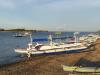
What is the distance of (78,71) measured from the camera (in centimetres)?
2672

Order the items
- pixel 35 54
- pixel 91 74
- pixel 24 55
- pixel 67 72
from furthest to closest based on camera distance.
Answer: pixel 24 55 → pixel 35 54 → pixel 67 72 → pixel 91 74

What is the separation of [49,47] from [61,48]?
2262mm

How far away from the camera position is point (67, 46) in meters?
49.4

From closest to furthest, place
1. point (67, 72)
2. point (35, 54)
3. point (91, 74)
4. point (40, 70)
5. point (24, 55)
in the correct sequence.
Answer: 1. point (91, 74)
2. point (67, 72)
3. point (40, 70)
4. point (35, 54)
5. point (24, 55)

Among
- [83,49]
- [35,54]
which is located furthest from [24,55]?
[83,49]

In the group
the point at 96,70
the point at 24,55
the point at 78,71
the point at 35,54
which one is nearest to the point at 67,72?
the point at 78,71

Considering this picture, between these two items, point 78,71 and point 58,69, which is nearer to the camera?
point 78,71

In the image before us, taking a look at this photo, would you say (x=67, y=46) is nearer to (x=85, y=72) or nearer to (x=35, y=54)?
(x=35, y=54)

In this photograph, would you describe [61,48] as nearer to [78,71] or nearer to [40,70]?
[40,70]

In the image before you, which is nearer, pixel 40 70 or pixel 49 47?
pixel 40 70

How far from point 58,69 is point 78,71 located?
436 centimetres

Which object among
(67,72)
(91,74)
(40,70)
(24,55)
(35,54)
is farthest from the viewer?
(24,55)

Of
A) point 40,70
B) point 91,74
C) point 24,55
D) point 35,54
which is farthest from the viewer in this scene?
point 24,55

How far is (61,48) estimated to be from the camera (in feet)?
158
